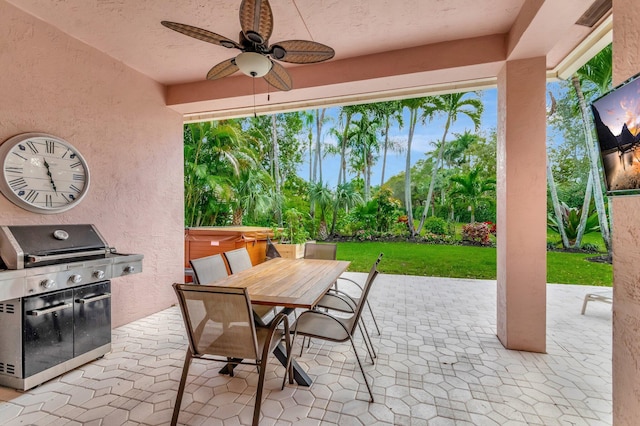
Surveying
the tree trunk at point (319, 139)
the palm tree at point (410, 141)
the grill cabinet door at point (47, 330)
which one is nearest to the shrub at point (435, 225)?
the palm tree at point (410, 141)

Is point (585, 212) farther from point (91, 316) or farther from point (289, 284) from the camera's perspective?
point (91, 316)

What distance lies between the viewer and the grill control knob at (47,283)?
2180 mm

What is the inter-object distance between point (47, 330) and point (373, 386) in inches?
105

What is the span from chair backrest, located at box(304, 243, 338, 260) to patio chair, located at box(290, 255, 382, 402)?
1.48 metres

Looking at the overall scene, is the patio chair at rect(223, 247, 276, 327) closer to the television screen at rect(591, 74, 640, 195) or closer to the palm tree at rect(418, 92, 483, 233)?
the television screen at rect(591, 74, 640, 195)

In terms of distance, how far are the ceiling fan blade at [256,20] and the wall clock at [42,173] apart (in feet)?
7.60

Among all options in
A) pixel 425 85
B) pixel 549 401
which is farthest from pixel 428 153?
pixel 549 401

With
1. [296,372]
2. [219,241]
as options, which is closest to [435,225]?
[219,241]

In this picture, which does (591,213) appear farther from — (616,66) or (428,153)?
(616,66)

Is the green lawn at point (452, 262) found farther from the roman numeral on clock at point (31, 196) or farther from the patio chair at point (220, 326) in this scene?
the roman numeral on clock at point (31, 196)

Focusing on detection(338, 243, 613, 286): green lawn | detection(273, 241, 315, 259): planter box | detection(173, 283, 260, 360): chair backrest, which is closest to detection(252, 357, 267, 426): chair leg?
detection(173, 283, 260, 360): chair backrest

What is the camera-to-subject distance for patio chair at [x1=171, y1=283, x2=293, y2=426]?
1.68 meters

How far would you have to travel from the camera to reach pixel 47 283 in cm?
221

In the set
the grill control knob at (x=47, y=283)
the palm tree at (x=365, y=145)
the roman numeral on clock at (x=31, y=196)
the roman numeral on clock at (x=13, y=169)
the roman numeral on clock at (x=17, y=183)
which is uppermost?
Result: the palm tree at (x=365, y=145)
